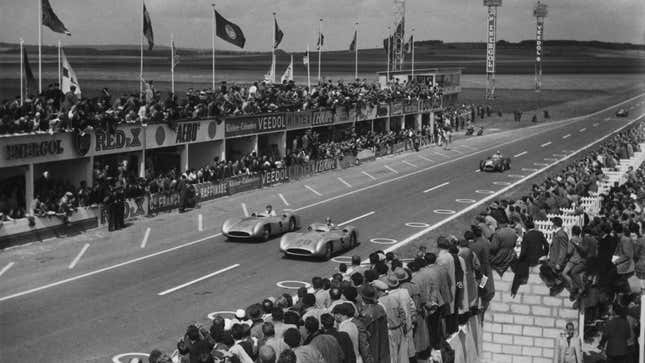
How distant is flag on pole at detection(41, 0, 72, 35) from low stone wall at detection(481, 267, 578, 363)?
2077 centimetres

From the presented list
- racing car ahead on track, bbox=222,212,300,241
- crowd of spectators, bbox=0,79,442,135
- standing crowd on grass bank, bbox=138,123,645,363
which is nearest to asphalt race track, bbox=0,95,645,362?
racing car ahead on track, bbox=222,212,300,241

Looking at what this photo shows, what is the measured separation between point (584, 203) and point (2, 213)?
19.3 metres

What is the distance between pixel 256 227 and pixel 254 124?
55.5 ft

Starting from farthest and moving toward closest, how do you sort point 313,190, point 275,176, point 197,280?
point 275,176
point 313,190
point 197,280

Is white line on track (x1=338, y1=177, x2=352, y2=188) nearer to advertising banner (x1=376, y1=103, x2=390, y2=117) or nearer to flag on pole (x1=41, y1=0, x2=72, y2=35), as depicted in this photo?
advertising banner (x1=376, y1=103, x2=390, y2=117)

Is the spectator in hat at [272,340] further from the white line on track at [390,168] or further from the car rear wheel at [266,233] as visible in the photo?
the white line on track at [390,168]

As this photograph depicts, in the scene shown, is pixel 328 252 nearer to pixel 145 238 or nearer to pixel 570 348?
pixel 145 238

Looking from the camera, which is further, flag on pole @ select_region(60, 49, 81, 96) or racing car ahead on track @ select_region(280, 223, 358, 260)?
flag on pole @ select_region(60, 49, 81, 96)

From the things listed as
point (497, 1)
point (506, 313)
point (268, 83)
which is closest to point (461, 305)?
point (506, 313)

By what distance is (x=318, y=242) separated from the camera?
24641mm

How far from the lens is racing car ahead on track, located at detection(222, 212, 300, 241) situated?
89.9ft

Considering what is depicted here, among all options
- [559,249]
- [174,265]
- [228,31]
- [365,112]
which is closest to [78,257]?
[174,265]

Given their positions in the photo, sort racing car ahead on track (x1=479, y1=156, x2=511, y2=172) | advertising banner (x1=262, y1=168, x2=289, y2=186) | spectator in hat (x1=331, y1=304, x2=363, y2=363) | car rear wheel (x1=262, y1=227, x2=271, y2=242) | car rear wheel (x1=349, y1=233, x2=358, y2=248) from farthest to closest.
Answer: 1. racing car ahead on track (x1=479, y1=156, x2=511, y2=172)
2. advertising banner (x1=262, y1=168, x2=289, y2=186)
3. car rear wheel (x1=262, y1=227, x2=271, y2=242)
4. car rear wheel (x1=349, y1=233, x2=358, y2=248)
5. spectator in hat (x1=331, y1=304, x2=363, y2=363)

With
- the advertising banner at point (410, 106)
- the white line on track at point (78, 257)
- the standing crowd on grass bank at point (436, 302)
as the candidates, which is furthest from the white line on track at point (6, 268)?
the advertising banner at point (410, 106)
